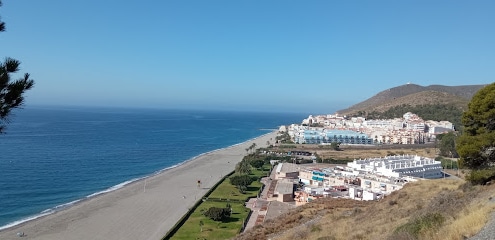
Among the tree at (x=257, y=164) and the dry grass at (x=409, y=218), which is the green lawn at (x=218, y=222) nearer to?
the dry grass at (x=409, y=218)

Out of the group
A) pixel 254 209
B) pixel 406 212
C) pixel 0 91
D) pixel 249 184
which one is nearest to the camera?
pixel 0 91

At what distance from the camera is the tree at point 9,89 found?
582 centimetres

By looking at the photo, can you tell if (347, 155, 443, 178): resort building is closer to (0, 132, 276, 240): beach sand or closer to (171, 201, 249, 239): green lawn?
(171, 201, 249, 239): green lawn

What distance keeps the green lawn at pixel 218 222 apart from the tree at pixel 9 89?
19.3m

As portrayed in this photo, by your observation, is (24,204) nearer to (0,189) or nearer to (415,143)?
(0,189)

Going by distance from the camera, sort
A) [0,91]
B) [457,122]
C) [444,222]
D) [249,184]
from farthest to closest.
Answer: [457,122] < [249,184] < [444,222] < [0,91]

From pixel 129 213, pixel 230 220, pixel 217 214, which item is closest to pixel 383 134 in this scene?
pixel 230 220

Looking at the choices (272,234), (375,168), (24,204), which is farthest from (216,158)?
(272,234)

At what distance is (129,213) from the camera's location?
30.8m

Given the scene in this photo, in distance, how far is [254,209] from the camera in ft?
104

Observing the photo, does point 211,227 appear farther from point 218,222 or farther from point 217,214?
point 217,214

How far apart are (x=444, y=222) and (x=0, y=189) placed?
125 feet

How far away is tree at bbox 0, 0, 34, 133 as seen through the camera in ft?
19.1

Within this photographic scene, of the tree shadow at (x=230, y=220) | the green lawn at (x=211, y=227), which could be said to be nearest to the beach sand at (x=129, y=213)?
the green lawn at (x=211, y=227)
